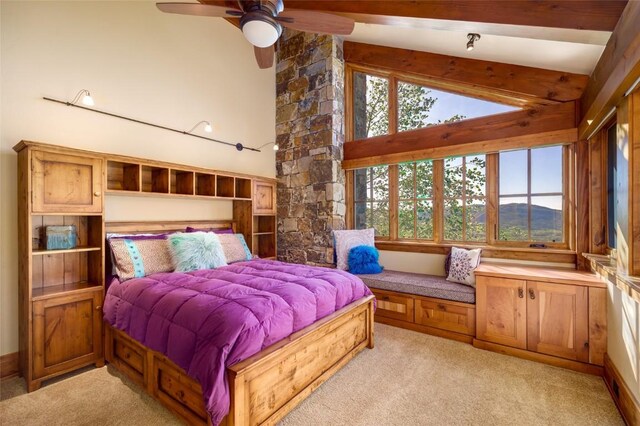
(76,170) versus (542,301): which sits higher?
(76,170)

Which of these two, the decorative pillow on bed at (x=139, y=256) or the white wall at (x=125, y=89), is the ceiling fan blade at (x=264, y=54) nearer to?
the white wall at (x=125, y=89)

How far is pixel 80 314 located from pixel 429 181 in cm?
391

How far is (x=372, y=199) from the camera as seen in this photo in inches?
166

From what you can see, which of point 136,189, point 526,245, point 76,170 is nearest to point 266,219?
point 136,189

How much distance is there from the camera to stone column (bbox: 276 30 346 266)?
409cm

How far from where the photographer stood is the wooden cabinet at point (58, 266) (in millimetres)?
2109

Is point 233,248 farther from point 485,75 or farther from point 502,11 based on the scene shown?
point 485,75

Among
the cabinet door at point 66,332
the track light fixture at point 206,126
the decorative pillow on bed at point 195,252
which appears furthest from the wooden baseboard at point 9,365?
the track light fixture at point 206,126

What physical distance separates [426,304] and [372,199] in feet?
5.59

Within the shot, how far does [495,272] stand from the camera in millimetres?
2711

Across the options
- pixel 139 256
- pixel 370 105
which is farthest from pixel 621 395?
pixel 370 105

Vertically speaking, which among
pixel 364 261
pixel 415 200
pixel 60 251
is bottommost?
pixel 364 261

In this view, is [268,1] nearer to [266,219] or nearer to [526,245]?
[266,219]

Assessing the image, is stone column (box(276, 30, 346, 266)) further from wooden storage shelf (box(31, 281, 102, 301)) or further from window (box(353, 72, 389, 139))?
wooden storage shelf (box(31, 281, 102, 301))
